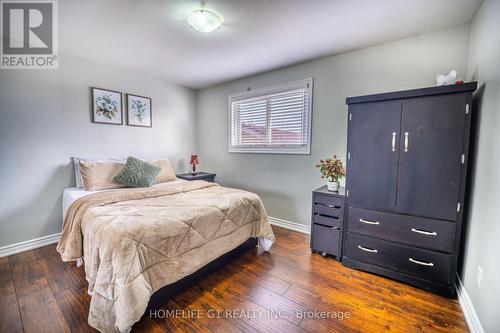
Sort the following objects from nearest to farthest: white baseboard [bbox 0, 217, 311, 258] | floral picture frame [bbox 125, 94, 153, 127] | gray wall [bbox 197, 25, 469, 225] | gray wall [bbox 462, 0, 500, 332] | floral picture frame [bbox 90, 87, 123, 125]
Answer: gray wall [bbox 462, 0, 500, 332] → gray wall [bbox 197, 25, 469, 225] → white baseboard [bbox 0, 217, 311, 258] → floral picture frame [bbox 90, 87, 123, 125] → floral picture frame [bbox 125, 94, 153, 127]

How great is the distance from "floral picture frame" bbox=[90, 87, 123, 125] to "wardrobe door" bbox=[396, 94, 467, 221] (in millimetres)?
3665

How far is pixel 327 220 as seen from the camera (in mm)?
2396

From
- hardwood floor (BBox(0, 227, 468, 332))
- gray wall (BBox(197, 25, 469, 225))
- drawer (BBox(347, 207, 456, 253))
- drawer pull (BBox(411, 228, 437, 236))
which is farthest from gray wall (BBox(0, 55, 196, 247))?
drawer pull (BBox(411, 228, 437, 236))

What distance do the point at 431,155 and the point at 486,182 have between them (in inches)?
15.6

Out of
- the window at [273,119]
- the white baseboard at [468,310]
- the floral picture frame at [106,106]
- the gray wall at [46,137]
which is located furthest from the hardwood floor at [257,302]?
the floral picture frame at [106,106]

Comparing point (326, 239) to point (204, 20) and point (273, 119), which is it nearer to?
point (273, 119)

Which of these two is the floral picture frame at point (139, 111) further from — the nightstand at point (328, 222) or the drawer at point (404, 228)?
the drawer at point (404, 228)

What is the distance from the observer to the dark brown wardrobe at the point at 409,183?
174cm

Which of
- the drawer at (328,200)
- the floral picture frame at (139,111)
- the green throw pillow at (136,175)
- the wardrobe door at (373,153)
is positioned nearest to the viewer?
the wardrobe door at (373,153)

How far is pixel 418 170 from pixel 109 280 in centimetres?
251

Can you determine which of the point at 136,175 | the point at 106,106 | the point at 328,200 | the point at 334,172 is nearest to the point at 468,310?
the point at 328,200

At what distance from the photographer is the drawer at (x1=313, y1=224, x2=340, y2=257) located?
2342mm

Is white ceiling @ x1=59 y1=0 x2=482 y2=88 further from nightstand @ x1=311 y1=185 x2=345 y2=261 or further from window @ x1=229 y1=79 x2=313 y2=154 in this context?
nightstand @ x1=311 y1=185 x2=345 y2=261

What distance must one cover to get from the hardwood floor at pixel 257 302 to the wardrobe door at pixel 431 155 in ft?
2.49
